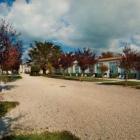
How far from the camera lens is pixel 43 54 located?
306ft

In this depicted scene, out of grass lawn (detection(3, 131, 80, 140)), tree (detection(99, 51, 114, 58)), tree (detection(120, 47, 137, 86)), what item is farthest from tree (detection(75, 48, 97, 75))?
tree (detection(99, 51, 114, 58))

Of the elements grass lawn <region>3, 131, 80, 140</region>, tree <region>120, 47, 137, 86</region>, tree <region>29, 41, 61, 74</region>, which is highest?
tree <region>29, 41, 61, 74</region>

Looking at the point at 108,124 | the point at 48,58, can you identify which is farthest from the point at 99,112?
the point at 48,58

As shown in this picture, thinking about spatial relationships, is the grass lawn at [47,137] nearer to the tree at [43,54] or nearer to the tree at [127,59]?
the tree at [127,59]

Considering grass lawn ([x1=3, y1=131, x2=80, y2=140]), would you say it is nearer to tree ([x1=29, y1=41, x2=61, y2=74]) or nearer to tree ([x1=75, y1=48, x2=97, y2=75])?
tree ([x1=75, y1=48, x2=97, y2=75])

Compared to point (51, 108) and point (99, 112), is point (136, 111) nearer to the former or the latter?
point (99, 112)

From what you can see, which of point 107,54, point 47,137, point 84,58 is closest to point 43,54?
point 107,54

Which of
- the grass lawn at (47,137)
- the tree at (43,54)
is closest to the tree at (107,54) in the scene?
the tree at (43,54)

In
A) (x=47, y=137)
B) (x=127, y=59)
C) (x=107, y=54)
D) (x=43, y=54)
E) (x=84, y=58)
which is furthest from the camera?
(x=107, y=54)

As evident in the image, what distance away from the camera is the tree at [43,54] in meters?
91.4

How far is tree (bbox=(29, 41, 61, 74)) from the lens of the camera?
91.4 meters

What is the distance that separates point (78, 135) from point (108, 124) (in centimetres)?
158

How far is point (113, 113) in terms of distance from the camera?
11547mm

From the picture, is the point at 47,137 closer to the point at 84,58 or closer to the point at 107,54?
the point at 84,58
